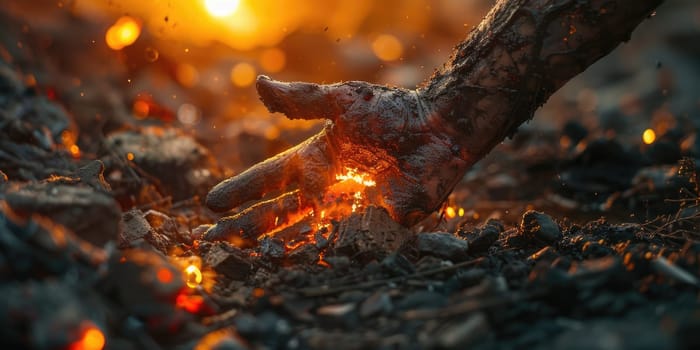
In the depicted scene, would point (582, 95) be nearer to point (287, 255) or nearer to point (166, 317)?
point (287, 255)

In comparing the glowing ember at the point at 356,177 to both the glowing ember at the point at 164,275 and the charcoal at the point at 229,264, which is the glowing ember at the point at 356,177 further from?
the glowing ember at the point at 164,275

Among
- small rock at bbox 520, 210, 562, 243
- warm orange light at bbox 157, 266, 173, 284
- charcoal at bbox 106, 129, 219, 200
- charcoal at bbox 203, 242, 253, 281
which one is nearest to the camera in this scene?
warm orange light at bbox 157, 266, 173, 284

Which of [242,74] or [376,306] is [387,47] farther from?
[376,306]

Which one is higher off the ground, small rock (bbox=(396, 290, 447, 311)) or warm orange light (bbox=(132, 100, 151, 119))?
warm orange light (bbox=(132, 100, 151, 119))

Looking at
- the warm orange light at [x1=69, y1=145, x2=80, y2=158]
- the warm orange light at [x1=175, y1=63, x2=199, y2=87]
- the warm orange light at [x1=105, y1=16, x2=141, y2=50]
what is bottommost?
the warm orange light at [x1=69, y1=145, x2=80, y2=158]

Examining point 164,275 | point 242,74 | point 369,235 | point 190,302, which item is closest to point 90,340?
point 164,275

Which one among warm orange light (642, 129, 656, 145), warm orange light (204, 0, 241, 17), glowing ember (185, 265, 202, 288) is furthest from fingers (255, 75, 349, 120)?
warm orange light (204, 0, 241, 17)

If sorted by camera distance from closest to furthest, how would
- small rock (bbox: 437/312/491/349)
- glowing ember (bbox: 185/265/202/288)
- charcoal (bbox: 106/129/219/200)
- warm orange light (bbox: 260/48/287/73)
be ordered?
small rock (bbox: 437/312/491/349)
glowing ember (bbox: 185/265/202/288)
charcoal (bbox: 106/129/219/200)
warm orange light (bbox: 260/48/287/73)

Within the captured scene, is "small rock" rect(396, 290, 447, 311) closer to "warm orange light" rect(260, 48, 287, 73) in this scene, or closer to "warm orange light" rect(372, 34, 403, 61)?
"warm orange light" rect(260, 48, 287, 73)
